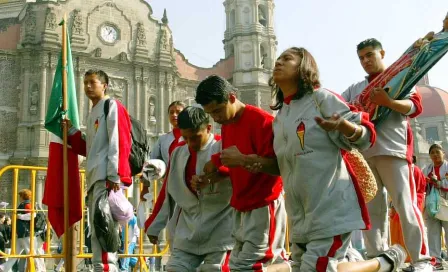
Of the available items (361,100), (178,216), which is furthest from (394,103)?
A: (178,216)

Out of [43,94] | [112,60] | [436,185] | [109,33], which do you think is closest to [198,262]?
[436,185]

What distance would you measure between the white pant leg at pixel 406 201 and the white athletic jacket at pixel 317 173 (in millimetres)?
947

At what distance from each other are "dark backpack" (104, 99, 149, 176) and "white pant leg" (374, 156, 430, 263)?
1842mm

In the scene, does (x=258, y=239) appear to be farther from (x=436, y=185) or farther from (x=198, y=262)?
(x=436, y=185)

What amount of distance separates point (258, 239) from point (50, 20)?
2208cm

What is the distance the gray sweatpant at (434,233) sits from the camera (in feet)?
19.9

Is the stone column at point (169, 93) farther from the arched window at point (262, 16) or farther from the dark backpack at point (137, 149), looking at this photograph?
the dark backpack at point (137, 149)

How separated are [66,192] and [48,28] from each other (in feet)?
65.5

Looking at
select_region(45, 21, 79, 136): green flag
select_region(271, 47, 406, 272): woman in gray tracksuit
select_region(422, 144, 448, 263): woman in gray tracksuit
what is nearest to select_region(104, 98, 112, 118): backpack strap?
select_region(45, 21, 79, 136): green flag

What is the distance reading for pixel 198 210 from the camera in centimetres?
332

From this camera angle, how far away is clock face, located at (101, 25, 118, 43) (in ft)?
79.3

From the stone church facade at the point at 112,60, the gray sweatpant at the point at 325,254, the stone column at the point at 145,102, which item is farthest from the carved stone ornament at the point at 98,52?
the gray sweatpant at the point at 325,254

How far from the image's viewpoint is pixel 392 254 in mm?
2887

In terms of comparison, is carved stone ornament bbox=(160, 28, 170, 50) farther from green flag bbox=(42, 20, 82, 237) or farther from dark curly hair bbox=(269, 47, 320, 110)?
dark curly hair bbox=(269, 47, 320, 110)
